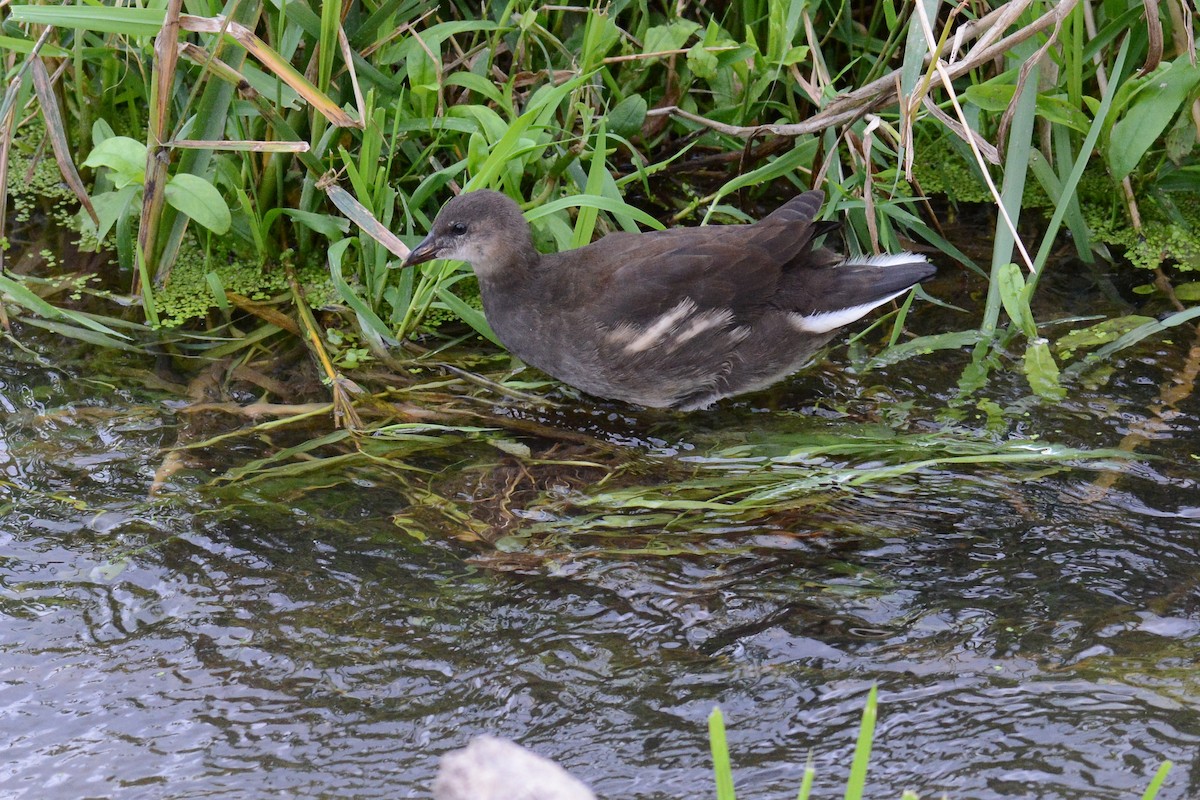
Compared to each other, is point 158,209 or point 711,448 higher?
point 158,209

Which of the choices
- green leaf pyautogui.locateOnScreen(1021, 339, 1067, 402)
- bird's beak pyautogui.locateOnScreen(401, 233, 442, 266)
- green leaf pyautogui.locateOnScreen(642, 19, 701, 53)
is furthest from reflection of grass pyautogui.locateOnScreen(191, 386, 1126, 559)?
green leaf pyautogui.locateOnScreen(642, 19, 701, 53)

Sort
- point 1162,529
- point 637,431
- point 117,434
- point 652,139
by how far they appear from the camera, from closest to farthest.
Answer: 1. point 1162,529
2. point 117,434
3. point 637,431
4. point 652,139

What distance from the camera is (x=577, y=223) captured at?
153 inches

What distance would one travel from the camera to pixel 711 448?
354cm

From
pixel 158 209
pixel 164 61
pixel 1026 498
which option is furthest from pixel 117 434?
pixel 1026 498

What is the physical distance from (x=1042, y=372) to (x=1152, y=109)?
858 mm

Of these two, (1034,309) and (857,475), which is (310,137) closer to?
(857,475)

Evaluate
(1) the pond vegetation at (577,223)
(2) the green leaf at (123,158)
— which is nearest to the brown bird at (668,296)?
(1) the pond vegetation at (577,223)

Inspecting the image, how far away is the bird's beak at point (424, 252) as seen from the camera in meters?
3.64

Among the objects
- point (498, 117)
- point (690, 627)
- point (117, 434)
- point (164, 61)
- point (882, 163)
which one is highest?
point (164, 61)

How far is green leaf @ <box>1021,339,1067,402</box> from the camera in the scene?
358cm

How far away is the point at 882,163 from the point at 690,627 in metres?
2.05

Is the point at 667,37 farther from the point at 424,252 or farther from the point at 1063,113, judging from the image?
the point at 1063,113

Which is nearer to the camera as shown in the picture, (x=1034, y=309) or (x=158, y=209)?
(x=158, y=209)
